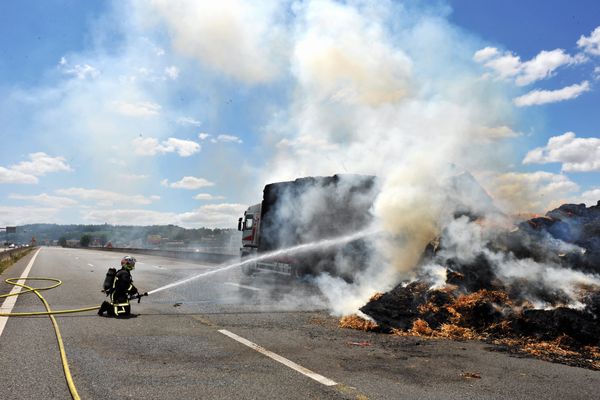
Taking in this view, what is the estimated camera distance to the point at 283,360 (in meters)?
5.82

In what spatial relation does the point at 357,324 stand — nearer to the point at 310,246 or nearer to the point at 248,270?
the point at 310,246

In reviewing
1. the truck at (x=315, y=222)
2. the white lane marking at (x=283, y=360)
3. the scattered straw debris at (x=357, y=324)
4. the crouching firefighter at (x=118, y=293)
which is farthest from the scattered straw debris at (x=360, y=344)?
the truck at (x=315, y=222)

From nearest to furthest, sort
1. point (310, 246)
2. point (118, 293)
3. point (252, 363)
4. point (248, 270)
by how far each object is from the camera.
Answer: point (252, 363) < point (118, 293) < point (310, 246) < point (248, 270)

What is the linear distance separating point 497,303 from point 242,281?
1095 cm

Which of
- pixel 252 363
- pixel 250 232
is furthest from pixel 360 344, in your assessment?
pixel 250 232

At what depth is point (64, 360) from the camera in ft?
18.2

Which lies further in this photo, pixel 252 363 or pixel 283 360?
pixel 283 360

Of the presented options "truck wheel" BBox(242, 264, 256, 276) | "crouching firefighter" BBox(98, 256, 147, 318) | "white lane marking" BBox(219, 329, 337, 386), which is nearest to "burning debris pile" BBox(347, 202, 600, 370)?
"white lane marking" BBox(219, 329, 337, 386)

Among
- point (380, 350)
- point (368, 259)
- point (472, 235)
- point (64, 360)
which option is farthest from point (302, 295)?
point (64, 360)

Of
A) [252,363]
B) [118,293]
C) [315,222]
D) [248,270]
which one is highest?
[315,222]

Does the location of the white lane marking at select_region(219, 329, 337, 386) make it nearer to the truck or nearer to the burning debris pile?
the burning debris pile

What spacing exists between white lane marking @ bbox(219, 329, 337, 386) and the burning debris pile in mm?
2465

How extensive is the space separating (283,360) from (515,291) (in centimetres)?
480

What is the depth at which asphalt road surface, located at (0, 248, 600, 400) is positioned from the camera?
183 inches
